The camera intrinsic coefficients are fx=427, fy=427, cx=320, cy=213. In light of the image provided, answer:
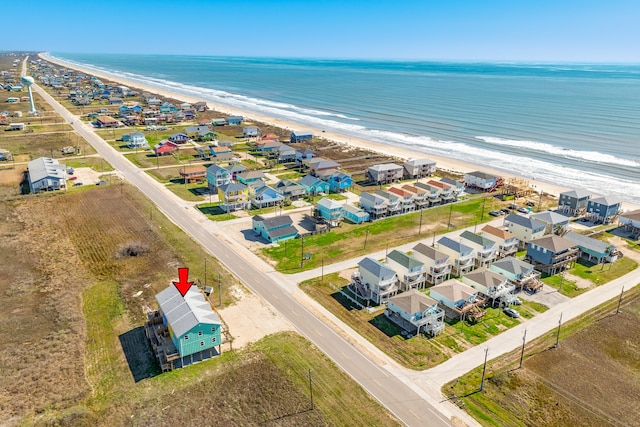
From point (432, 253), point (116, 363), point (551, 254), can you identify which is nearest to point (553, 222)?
point (551, 254)

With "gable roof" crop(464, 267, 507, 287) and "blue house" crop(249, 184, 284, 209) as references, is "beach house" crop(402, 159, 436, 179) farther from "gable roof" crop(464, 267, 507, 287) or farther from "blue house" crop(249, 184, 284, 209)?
"gable roof" crop(464, 267, 507, 287)

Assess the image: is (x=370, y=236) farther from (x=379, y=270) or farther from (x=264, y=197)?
A: (x=264, y=197)

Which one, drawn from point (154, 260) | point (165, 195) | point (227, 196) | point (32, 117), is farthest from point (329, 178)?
point (32, 117)

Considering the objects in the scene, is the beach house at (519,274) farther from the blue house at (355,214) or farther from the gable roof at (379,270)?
the blue house at (355,214)

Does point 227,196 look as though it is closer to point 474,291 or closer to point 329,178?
point 329,178

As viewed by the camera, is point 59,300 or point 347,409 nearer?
point 347,409

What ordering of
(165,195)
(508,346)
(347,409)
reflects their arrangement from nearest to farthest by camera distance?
(347,409)
(508,346)
(165,195)

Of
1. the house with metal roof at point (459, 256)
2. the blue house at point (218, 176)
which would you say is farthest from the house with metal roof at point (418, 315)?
the blue house at point (218, 176)
